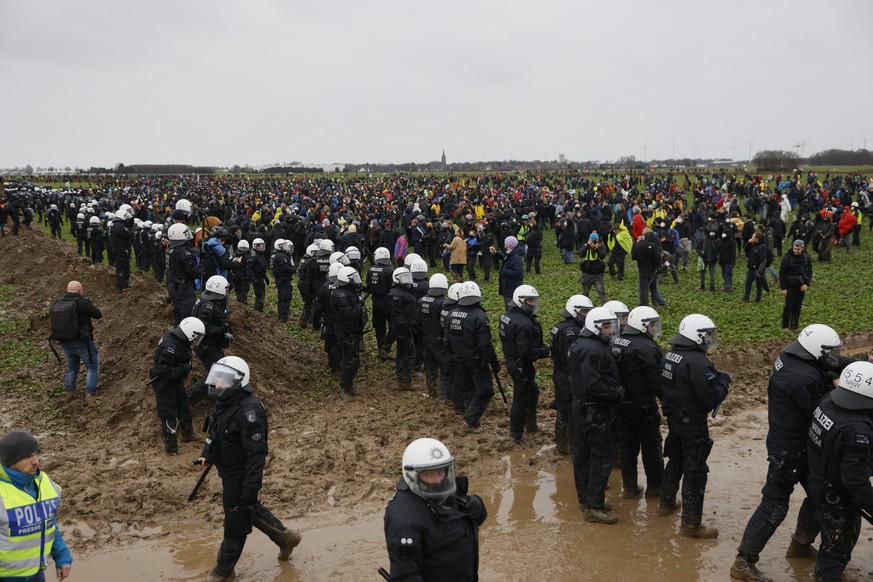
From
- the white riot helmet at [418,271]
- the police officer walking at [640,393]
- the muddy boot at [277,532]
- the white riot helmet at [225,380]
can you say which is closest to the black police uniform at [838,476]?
the police officer walking at [640,393]

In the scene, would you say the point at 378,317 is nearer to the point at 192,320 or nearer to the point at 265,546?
the point at 192,320

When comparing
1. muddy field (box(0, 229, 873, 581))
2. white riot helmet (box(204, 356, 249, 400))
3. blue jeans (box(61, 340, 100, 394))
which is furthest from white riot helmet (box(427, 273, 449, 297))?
blue jeans (box(61, 340, 100, 394))

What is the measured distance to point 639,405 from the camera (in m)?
7.53

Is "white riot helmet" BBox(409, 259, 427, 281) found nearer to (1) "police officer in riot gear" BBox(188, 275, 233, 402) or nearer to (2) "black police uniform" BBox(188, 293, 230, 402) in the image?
(1) "police officer in riot gear" BBox(188, 275, 233, 402)

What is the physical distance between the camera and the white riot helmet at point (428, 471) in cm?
433

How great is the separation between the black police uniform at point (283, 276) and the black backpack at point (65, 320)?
17.9ft

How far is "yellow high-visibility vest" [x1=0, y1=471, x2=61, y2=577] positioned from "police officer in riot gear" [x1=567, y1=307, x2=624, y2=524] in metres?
5.03

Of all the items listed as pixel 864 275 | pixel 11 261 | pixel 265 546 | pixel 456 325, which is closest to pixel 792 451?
pixel 456 325

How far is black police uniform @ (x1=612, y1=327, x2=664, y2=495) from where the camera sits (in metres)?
7.40

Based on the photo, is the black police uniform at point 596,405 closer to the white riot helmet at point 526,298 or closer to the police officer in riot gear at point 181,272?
the white riot helmet at point 526,298

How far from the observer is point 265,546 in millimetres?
7156

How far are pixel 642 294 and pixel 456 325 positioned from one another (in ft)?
27.0

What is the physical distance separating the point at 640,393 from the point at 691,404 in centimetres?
80

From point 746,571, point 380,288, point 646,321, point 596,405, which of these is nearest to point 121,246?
point 380,288
